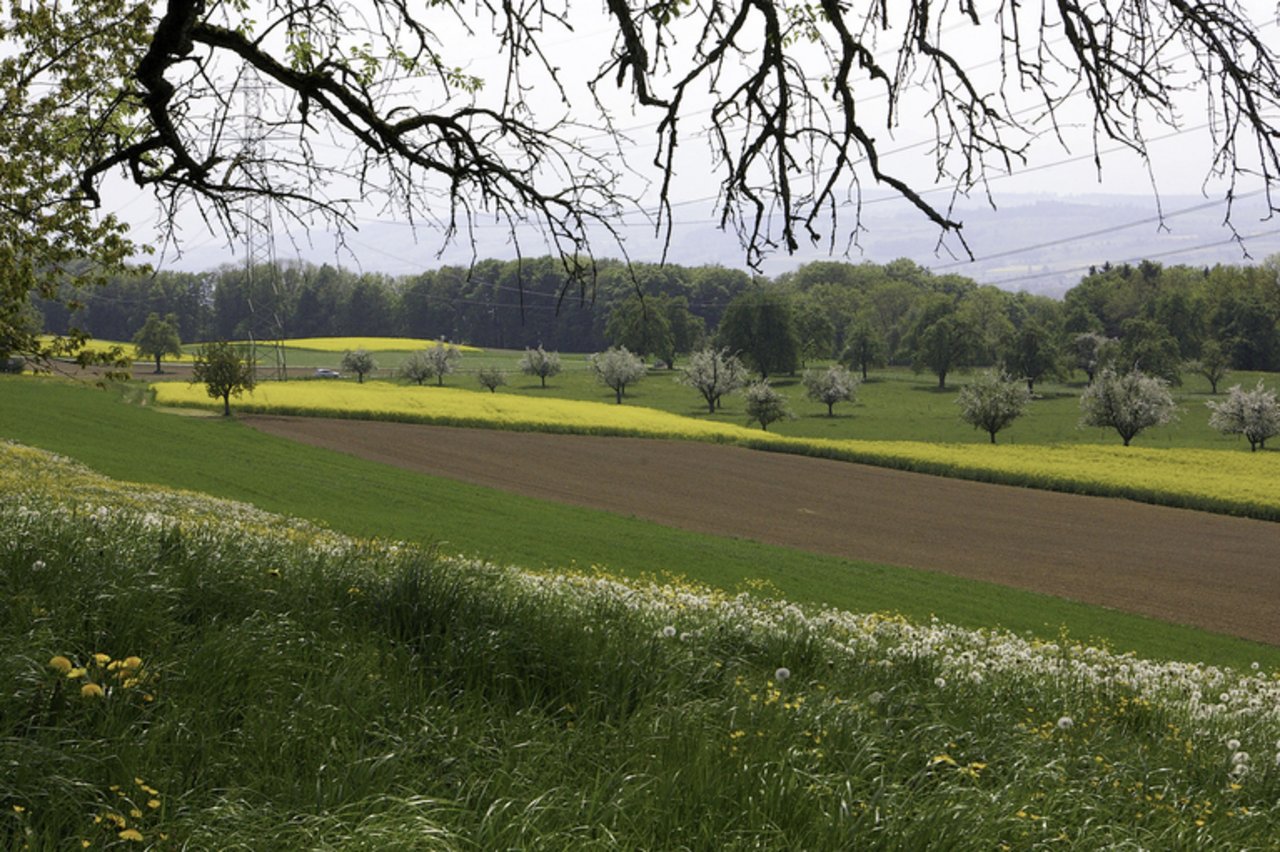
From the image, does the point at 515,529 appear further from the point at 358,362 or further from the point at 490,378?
the point at 358,362

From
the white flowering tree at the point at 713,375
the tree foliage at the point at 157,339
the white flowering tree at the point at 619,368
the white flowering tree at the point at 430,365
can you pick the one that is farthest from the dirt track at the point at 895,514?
the white flowering tree at the point at 430,365

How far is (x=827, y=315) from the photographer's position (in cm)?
13550

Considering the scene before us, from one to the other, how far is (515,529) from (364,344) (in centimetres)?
11322

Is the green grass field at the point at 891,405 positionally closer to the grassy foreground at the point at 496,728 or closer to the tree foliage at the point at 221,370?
the tree foliage at the point at 221,370

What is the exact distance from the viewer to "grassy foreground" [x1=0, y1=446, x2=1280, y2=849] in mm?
3600

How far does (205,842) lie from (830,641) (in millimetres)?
5370

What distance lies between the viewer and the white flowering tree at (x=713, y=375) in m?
91.6

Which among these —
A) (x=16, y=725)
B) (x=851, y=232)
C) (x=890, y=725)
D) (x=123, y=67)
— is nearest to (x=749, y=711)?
(x=890, y=725)

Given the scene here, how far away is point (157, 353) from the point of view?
295ft

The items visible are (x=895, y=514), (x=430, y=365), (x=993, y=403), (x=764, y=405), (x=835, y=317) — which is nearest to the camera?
(x=895, y=514)

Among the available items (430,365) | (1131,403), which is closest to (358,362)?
(430,365)

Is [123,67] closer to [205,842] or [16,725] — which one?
[16,725]

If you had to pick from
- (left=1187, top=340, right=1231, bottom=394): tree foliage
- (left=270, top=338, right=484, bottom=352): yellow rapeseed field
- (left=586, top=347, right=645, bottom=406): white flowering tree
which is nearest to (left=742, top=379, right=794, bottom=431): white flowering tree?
(left=586, top=347, right=645, bottom=406): white flowering tree

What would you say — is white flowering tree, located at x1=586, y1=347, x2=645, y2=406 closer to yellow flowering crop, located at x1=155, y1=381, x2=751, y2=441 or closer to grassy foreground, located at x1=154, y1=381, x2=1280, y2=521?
grassy foreground, located at x1=154, y1=381, x2=1280, y2=521
